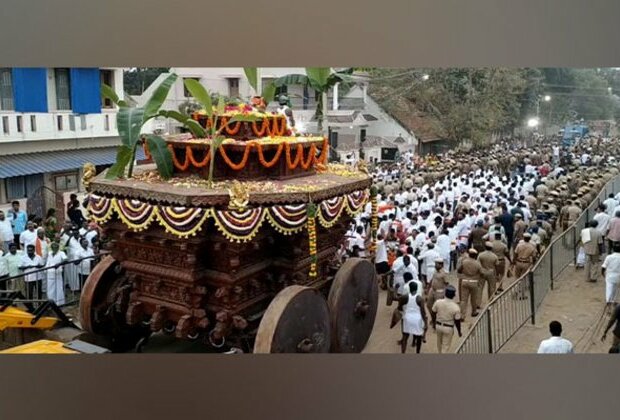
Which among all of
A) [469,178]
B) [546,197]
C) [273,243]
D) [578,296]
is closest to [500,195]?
[546,197]

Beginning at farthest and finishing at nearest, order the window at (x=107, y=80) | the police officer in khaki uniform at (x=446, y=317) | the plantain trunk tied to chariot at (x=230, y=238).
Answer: the window at (x=107, y=80)
the police officer in khaki uniform at (x=446, y=317)
the plantain trunk tied to chariot at (x=230, y=238)

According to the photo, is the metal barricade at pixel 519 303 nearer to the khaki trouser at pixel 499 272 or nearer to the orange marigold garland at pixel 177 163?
the khaki trouser at pixel 499 272

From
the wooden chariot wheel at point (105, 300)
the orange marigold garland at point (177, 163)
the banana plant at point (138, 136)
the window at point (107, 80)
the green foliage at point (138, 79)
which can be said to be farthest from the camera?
the green foliage at point (138, 79)

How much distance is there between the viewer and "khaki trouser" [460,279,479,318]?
6.98m

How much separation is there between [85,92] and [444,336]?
6.96m

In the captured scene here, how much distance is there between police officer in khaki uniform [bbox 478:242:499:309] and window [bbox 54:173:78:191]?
19.5 ft

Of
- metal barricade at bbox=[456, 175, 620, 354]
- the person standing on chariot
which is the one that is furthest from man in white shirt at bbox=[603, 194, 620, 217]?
the person standing on chariot

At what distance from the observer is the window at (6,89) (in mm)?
9023

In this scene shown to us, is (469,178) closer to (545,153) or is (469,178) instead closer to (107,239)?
(545,153)

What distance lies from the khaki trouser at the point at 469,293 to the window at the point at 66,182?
5.85m

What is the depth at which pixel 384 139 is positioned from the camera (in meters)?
15.7

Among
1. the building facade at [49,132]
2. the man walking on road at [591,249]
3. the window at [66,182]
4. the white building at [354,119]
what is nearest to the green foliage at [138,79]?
the white building at [354,119]

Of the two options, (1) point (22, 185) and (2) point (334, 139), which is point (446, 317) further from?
(2) point (334, 139)

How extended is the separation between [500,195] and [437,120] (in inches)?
193
